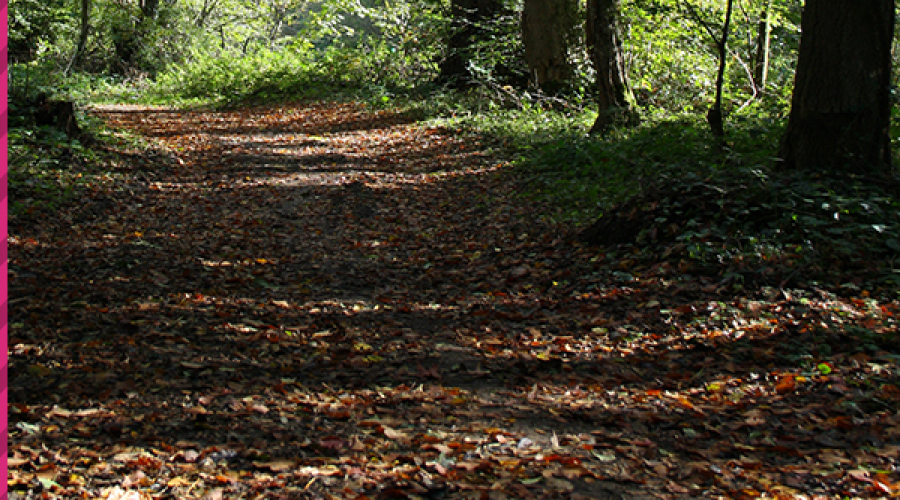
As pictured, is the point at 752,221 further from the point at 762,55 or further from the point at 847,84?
the point at 762,55

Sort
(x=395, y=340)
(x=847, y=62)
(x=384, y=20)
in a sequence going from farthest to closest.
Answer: (x=384, y=20) → (x=847, y=62) → (x=395, y=340)

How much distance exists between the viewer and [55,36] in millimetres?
21906

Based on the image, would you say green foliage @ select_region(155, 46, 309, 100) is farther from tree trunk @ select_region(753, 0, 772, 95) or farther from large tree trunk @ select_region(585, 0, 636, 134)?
tree trunk @ select_region(753, 0, 772, 95)

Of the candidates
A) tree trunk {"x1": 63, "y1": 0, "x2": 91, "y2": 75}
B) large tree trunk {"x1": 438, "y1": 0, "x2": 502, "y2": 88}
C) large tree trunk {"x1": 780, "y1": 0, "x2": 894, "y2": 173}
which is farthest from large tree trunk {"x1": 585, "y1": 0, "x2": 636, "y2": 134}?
tree trunk {"x1": 63, "y1": 0, "x2": 91, "y2": 75}

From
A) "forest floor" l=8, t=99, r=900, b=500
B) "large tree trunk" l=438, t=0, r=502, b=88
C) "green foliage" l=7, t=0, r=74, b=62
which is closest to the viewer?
"forest floor" l=8, t=99, r=900, b=500

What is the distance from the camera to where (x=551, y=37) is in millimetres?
13852

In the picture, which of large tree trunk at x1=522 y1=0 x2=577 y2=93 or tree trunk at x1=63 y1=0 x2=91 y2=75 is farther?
tree trunk at x1=63 y1=0 x2=91 y2=75

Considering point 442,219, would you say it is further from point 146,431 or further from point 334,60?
point 334,60

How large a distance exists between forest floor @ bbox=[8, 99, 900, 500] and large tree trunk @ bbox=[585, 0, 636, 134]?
132 inches

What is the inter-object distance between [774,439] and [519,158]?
7.40 meters

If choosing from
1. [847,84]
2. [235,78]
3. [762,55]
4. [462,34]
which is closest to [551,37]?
[462,34]

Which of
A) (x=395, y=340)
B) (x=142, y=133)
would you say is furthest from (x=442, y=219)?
(x=142, y=133)

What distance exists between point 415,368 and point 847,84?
5.03m

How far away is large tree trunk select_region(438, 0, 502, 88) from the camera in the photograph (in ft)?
55.1
